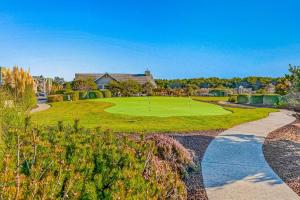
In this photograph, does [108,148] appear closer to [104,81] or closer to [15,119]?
[15,119]

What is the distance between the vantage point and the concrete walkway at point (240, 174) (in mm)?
4727

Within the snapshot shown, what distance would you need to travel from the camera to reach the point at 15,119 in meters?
5.41

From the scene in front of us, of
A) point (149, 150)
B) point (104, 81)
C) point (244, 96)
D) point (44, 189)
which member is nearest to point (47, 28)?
point (149, 150)

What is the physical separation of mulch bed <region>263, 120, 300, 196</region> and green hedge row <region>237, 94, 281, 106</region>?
72.2ft

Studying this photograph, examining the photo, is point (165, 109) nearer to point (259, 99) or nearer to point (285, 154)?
point (285, 154)

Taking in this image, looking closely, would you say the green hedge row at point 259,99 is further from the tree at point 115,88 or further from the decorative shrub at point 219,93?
the tree at point 115,88

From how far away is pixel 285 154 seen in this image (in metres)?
7.85

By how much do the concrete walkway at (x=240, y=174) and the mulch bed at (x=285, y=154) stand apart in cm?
22

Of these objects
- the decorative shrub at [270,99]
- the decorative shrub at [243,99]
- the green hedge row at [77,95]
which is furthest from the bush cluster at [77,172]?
the green hedge row at [77,95]

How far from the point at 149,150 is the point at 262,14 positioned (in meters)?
24.4

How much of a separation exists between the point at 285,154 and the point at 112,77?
5577 centimetres

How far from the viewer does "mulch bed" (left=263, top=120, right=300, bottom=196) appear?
5.82 metres

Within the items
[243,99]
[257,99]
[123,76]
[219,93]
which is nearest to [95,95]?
[243,99]

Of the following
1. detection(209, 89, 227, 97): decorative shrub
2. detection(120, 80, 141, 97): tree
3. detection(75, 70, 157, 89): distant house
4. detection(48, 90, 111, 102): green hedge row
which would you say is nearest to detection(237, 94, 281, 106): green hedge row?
detection(209, 89, 227, 97): decorative shrub
